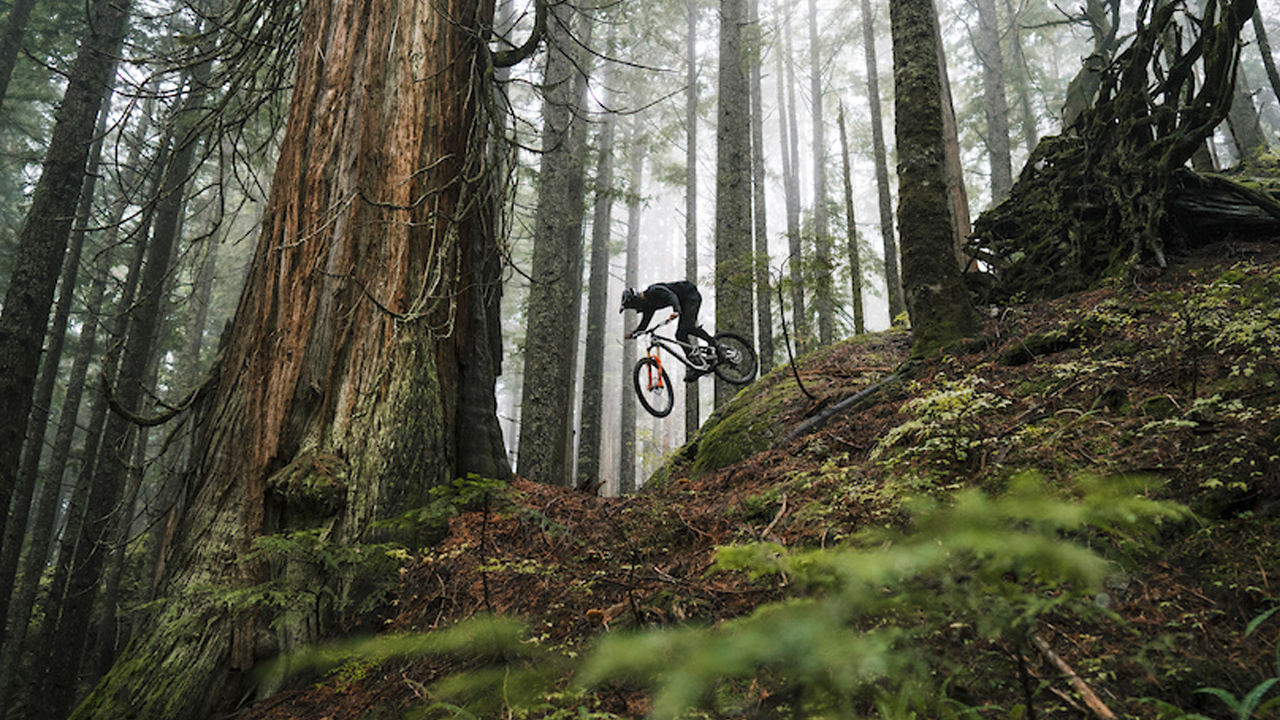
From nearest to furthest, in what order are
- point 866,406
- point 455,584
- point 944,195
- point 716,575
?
point 716,575, point 455,584, point 866,406, point 944,195

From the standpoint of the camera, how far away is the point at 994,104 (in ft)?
49.3

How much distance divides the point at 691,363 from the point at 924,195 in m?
4.10

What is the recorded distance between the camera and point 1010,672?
150 centimetres

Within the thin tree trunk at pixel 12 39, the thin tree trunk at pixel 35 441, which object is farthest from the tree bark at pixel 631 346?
the thin tree trunk at pixel 12 39

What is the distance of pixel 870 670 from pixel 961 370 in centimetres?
293

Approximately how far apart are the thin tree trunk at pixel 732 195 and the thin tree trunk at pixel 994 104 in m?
→ 7.51

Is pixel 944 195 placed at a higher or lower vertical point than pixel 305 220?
higher

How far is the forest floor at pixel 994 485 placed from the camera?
4.87 feet

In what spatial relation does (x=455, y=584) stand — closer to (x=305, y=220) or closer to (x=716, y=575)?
(x=716, y=575)

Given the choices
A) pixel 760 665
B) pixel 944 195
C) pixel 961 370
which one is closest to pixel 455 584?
pixel 760 665

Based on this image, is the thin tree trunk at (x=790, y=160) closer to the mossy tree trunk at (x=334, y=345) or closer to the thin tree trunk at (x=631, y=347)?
the thin tree trunk at (x=631, y=347)

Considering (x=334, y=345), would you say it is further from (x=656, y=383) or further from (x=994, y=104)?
(x=994, y=104)

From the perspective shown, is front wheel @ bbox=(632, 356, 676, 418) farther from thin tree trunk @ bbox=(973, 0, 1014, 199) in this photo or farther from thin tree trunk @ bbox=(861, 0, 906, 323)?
thin tree trunk @ bbox=(973, 0, 1014, 199)

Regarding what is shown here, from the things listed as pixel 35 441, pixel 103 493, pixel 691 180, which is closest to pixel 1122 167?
pixel 103 493
